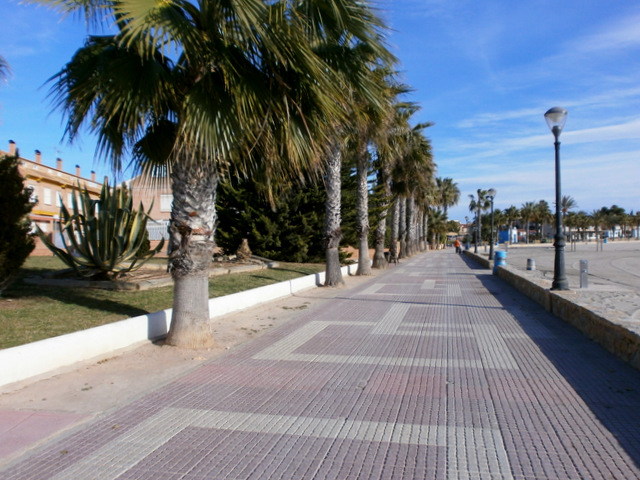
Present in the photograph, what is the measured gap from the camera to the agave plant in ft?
32.8

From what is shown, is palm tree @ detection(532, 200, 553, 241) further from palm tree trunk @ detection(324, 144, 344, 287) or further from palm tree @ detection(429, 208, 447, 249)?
palm tree trunk @ detection(324, 144, 344, 287)

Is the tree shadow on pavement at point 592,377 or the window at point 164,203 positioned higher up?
the window at point 164,203

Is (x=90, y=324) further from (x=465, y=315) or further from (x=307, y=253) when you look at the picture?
(x=307, y=253)

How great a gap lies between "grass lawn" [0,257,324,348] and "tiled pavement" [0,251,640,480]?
2262 mm

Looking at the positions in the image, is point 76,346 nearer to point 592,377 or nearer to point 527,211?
point 592,377

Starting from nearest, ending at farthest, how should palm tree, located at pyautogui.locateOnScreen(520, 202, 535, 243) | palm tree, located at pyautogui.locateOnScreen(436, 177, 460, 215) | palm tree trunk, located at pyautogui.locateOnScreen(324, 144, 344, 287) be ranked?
palm tree trunk, located at pyautogui.locateOnScreen(324, 144, 344, 287) < palm tree, located at pyautogui.locateOnScreen(436, 177, 460, 215) < palm tree, located at pyautogui.locateOnScreen(520, 202, 535, 243)

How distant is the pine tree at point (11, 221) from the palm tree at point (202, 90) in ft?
6.88

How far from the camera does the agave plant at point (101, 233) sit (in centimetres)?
998

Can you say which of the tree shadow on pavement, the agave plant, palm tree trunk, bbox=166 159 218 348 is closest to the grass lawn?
the agave plant

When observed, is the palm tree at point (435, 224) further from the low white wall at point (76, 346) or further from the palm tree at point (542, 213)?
the low white wall at point (76, 346)

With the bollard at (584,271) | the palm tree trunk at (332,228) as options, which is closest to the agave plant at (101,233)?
the palm tree trunk at (332,228)

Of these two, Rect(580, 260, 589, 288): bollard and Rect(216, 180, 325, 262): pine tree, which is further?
Rect(216, 180, 325, 262): pine tree

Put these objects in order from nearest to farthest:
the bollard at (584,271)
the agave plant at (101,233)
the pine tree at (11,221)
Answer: the pine tree at (11,221), the agave plant at (101,233), the bollard at (584,271)

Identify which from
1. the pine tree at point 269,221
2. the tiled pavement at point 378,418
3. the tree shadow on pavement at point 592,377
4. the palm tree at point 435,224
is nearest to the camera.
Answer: the tiled pavement at point 378,418
